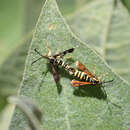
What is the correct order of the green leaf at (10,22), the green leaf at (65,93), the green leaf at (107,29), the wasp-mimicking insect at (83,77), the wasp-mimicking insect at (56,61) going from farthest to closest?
the green leaf at (10,22) < the green leaf at (107,29) < the wasp-mimicking insect at (83,77) < the wasp-mimicking insect at (56,61) < the green leaf at (65,93)

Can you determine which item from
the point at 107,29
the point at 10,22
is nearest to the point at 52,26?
the point at 107,29

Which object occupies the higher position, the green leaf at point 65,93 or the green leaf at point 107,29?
the green leaf at point 107,29

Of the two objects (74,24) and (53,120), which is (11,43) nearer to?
(74,24)

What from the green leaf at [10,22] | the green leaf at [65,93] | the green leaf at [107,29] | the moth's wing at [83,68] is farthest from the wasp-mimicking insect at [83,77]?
the green leaf at [10,22]

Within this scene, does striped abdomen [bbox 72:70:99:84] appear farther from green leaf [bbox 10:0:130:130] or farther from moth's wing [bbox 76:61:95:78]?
green leaf [bbox 10:0:130:130]

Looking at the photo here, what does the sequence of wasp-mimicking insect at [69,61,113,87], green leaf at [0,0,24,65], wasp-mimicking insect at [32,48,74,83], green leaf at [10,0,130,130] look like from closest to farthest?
green leaf at [10,0,130,130] < wasp-mimicking insect at [32,48,74,83] < wasp-mimicking insect at [69,61,113,87] < green leaf at [0,0,24,65]

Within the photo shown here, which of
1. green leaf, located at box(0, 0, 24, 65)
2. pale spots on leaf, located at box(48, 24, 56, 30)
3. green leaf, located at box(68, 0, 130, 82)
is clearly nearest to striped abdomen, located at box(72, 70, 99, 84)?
pale spots on leaf, located at box(48, 24, 56, 30)

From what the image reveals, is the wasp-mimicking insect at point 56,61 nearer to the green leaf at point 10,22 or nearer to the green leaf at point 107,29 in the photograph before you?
the green leaf at point 107,29

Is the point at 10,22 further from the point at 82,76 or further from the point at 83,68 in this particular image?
the point at 83,68
